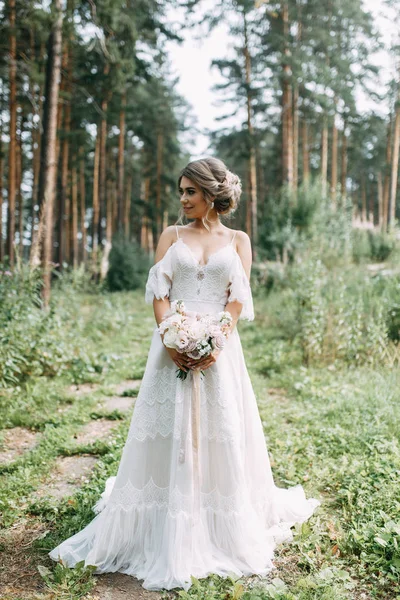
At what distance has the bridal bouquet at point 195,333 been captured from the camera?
2805mm

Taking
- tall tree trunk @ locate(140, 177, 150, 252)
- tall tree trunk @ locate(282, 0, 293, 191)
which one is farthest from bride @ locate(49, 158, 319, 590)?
tall tree trunk @ locate(140, 177, 150, 252)

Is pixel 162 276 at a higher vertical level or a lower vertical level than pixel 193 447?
higher

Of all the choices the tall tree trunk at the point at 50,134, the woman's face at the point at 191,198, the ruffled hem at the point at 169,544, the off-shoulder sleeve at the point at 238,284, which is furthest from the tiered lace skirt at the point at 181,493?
the tall tree trunk at the point at 50,134

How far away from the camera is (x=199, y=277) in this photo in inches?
124

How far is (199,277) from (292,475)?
1.99m

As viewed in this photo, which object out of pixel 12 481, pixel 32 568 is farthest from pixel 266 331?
pixel 32 568

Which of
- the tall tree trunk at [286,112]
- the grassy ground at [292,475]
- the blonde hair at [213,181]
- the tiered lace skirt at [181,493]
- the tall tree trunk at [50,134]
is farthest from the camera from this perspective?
the tall tree trunk at [286,112]

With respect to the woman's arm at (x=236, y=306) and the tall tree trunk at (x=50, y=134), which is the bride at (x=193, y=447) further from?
the tall tree trunk at (x=50, y=134)

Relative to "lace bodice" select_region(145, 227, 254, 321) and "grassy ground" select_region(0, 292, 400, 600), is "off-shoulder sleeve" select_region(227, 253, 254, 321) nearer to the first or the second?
"lace bodice" select_region(145, 227, 254, 321)

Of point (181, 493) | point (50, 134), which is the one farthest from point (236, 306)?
point (50, 134)

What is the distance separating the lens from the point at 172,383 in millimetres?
3107

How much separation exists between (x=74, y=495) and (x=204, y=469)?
1.23m

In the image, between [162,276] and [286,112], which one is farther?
[286,112]

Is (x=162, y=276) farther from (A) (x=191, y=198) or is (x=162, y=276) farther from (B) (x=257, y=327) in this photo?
(B) (x=257, y=327)
